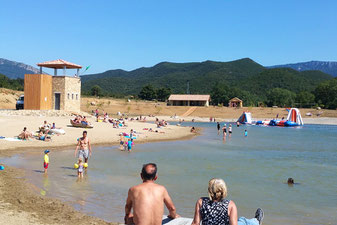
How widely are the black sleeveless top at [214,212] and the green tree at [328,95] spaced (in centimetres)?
8702

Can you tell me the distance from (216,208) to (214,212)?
0.19 feet

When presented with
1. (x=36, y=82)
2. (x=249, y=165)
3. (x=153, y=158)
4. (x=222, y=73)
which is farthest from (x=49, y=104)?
(x=222, y=73)

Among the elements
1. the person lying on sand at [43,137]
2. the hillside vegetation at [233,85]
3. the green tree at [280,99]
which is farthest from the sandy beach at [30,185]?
the green tree at [280,99]

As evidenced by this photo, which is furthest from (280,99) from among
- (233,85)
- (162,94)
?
(233,85)

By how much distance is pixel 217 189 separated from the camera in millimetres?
3908

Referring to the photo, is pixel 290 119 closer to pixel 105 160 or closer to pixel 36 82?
pixel 36 82

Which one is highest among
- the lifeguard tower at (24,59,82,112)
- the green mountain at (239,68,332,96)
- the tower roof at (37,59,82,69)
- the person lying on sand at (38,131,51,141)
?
the green mountain at (239,68,332,96)

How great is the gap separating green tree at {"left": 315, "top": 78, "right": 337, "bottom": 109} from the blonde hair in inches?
3429

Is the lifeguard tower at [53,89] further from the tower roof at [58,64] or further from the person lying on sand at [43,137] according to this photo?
the person lying on sand at [43,137]

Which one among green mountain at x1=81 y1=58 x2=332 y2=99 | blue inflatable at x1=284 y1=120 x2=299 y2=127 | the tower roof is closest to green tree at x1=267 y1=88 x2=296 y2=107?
green mountain at x1=81 y1=58 x2=332 y2=99

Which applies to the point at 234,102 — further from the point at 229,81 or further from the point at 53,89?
the point at 229,81

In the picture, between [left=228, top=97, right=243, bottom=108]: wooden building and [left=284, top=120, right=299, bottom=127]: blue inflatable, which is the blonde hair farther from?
[left=228, top=97, right=243, bottom=108]: wooden building

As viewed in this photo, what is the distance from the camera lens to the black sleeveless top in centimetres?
400

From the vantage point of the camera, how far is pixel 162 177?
13.3 meters
